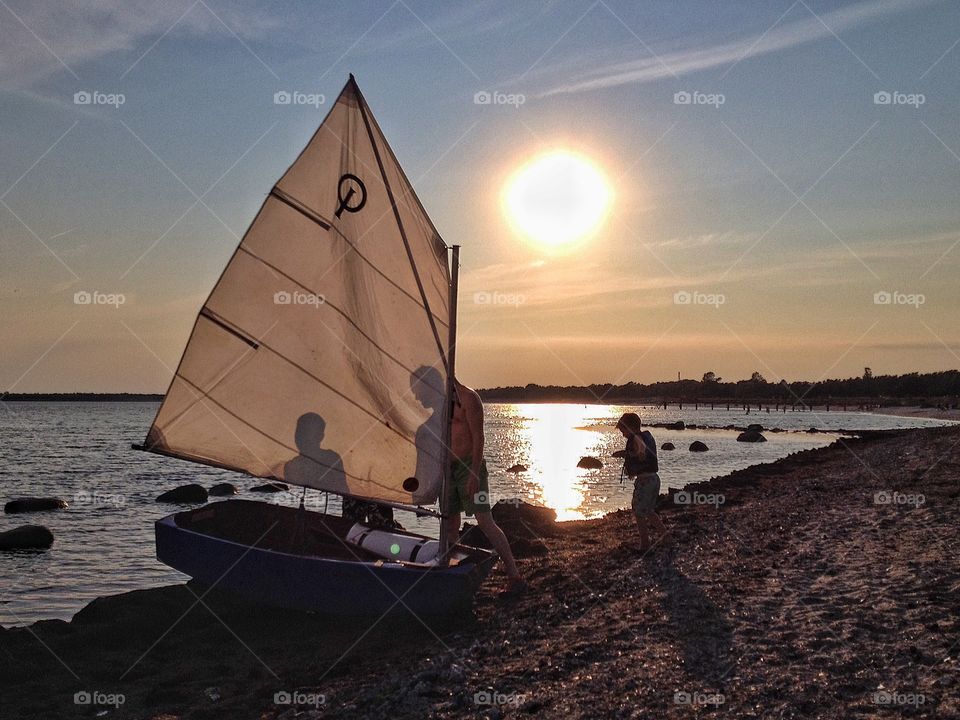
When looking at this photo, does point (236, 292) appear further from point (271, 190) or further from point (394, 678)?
point (394, 678)

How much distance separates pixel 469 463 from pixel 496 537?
3.62 ft

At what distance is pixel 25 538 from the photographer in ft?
60.0

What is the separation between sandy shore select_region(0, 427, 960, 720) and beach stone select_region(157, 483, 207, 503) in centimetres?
1670

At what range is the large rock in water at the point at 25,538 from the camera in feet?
59.2

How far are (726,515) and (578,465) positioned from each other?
94.8 feet

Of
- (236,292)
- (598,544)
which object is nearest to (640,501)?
(598,544)

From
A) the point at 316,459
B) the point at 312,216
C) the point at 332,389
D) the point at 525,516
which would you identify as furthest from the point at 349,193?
the point at 525,516

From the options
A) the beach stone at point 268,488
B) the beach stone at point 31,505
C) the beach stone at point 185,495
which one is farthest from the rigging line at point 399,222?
the beach stone at point 268,488

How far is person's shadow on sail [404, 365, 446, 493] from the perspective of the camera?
10.2 metres

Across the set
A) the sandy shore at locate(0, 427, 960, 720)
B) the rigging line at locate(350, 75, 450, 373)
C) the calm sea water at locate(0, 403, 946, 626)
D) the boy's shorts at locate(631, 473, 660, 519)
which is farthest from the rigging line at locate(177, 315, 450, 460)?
the calm sea water at locate(0, 403, 946, 626)

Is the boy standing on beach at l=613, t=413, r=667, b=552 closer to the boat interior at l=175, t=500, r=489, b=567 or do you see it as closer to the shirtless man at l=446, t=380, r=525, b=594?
the shirtless man at l=446, t=380, r=525, b=594

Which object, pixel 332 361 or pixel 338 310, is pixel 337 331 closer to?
pixel 338 310

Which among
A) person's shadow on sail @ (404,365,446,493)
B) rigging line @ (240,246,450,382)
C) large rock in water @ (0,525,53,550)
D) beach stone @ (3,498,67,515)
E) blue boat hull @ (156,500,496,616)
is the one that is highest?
Answer: rigging line @ (240,246,450,382)

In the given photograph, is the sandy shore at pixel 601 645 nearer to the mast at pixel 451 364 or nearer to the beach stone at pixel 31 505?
the mast at pixel 451 364
